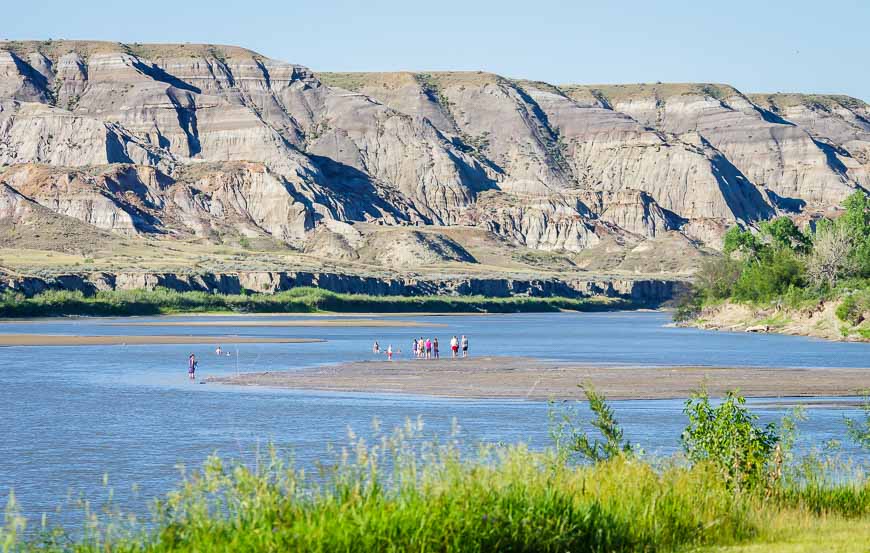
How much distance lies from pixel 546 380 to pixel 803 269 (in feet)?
224

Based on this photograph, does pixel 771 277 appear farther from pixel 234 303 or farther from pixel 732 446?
pixel 732 446

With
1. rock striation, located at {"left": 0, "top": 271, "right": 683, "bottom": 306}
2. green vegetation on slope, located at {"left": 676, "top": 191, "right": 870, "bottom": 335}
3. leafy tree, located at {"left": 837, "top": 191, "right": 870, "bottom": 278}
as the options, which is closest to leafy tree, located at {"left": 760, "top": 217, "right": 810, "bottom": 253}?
green vegetation on slope, located at {"left": 676, "top": 191, "right": 870, "bottom": 335}

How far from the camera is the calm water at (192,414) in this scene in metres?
29.0

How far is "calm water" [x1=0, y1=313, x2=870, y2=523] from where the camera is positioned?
2897 cm

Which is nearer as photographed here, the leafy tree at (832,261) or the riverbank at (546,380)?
the riverbank at (546,380)

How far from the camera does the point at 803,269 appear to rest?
118m

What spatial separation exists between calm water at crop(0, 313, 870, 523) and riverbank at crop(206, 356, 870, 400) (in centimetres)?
296

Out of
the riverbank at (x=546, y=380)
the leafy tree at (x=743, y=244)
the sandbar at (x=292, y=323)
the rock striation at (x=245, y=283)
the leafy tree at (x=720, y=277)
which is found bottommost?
the sandbar at (x=292, y=323)

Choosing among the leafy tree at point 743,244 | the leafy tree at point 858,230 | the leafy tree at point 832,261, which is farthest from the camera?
the leafy tree at point 743,244

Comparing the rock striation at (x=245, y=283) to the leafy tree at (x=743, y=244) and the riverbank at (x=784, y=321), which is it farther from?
the leafy tree at (x=743, y=244)

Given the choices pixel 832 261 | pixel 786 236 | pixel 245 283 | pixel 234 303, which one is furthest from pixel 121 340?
pixel 245 283

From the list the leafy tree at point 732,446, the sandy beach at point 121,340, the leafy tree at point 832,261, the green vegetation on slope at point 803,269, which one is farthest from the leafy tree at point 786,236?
the leafy tree at point 732,446

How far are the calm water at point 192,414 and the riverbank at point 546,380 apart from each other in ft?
9.72

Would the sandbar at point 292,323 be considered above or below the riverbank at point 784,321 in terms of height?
below
